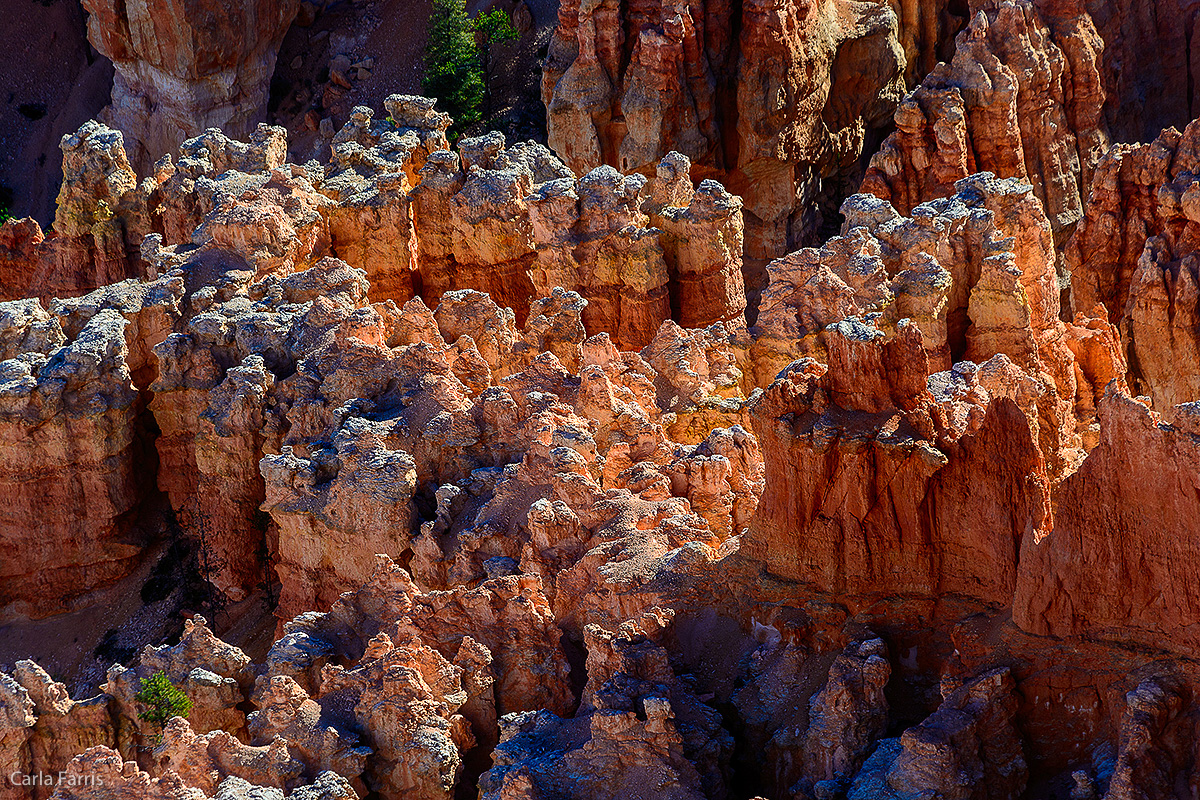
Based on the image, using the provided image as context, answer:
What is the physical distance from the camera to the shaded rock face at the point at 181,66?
176 feet

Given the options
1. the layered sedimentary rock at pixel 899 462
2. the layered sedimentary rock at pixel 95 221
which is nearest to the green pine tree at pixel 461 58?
the layered sedimentary rock at pixel 95 221

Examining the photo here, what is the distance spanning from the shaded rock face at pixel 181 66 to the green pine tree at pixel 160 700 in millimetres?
36834

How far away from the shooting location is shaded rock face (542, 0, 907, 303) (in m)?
42.2

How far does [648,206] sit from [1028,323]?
8.90m

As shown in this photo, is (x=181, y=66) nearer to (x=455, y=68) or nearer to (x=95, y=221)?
(x=455, y=68)

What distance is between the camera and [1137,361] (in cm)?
2617

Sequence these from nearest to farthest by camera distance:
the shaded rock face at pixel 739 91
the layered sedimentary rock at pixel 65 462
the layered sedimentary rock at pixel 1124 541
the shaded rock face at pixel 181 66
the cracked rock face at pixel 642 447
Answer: the layered sedimentary rock at pixel 1124 541 < the cracked rock face at pixel 642 447 < the layered sedimentary rock at pixel 65 462 < the shaded rock face at pixel 739 91 < the shaded rock face at pixel 181 66

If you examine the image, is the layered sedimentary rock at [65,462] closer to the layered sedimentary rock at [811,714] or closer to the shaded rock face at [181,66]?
the layered sedimentary rock at [811,714]

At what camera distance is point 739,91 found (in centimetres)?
4278

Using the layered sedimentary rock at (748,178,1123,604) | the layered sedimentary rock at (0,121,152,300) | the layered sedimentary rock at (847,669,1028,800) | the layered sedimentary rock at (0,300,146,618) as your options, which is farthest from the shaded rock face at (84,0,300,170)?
the layered sedimentary rock at (847,669,1028,800)

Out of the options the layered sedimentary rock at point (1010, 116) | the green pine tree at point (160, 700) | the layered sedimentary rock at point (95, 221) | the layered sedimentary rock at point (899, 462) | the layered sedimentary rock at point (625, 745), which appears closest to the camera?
the layered sedimentary rock at point (625, 745)

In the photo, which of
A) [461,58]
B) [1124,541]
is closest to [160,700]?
[1124,541]

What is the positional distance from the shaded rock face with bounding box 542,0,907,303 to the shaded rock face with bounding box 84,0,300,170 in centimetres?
1530

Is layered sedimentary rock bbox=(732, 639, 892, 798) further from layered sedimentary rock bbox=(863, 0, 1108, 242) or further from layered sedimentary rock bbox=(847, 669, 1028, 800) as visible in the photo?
layered sedimentary rock bbox=(863, 0, 1108, 242)
